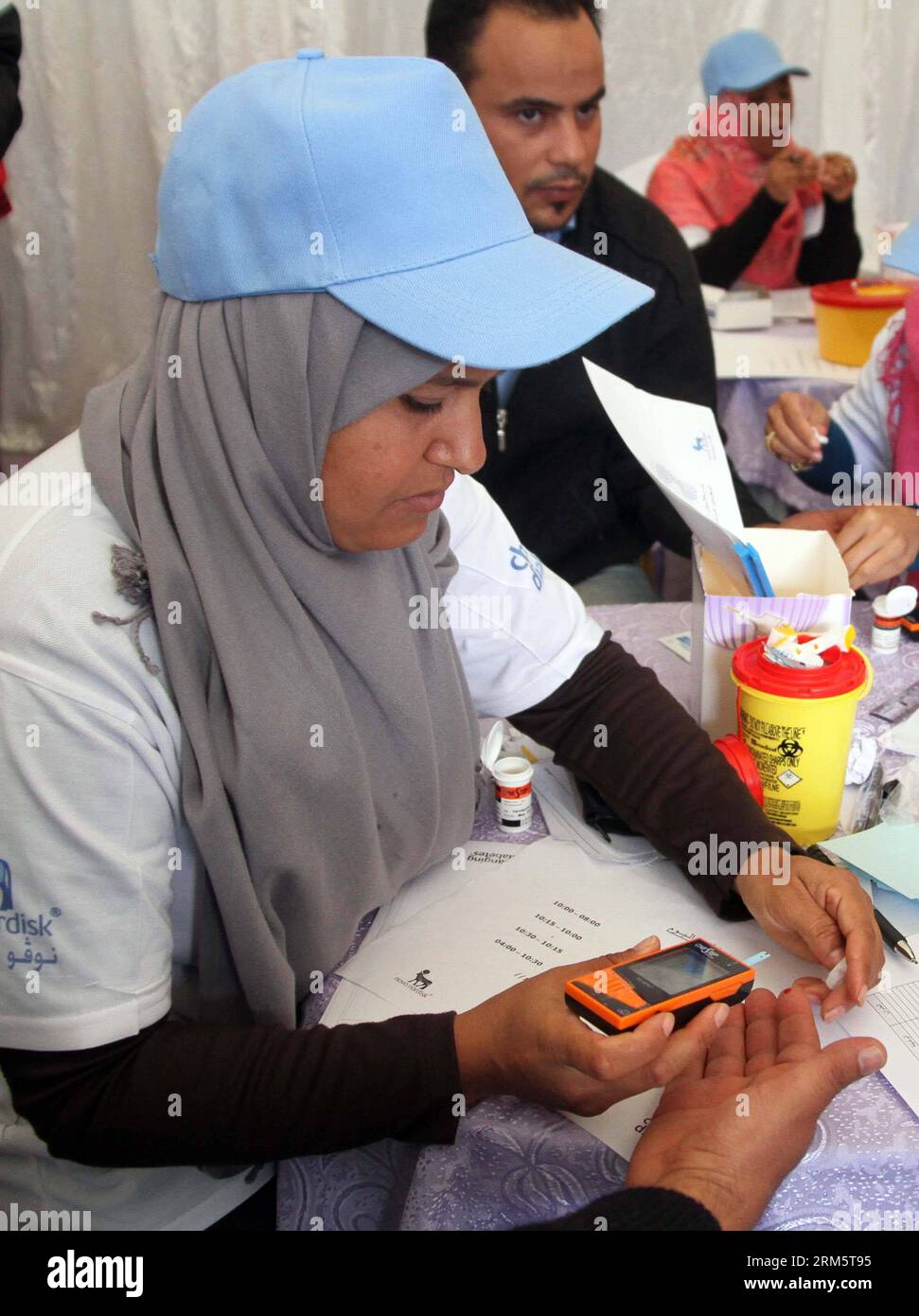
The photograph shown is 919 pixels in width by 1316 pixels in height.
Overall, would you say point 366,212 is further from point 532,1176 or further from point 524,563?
point 532,1176

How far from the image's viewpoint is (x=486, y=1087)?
82cm

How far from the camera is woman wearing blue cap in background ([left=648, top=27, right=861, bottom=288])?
327 centimetres

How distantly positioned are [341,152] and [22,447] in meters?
3.84

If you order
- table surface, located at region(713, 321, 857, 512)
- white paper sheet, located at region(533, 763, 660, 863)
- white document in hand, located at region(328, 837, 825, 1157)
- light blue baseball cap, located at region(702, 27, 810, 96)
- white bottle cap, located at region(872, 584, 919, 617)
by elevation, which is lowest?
table surface, located at region(713, 321, 857, 512)

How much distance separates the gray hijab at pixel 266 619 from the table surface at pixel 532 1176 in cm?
14

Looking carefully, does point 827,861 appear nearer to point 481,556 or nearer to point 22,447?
point 481,556

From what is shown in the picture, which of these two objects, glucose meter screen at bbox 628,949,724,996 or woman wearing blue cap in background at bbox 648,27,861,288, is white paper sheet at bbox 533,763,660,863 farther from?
woman wearing blue cap in background at bbox 648,27,861,288

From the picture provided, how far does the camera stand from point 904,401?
6.22ft

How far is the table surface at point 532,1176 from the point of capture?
0.76 metres

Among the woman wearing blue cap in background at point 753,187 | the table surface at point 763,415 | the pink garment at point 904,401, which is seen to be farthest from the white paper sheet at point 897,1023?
the woman wearing blue cap in background at point 753,187

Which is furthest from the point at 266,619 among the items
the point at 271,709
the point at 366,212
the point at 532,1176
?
the point at 532,1176

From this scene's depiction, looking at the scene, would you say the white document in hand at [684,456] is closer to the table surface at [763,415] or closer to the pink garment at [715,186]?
the table surface at [763,415]

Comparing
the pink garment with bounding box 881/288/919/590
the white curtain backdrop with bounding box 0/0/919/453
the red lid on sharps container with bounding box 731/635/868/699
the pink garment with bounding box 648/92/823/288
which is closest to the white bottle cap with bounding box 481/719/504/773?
the red lid on sharps container with bounding box 731/635/868/699

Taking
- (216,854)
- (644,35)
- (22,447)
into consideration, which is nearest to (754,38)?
(644,35)
